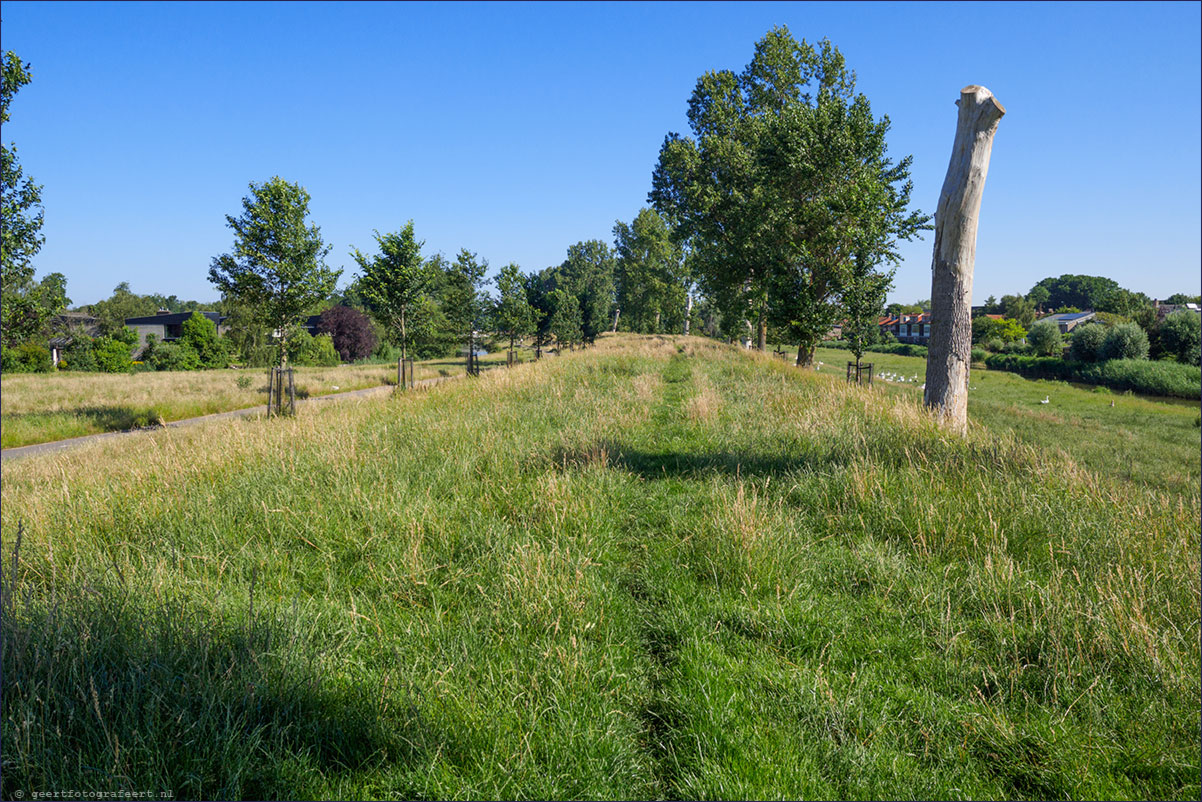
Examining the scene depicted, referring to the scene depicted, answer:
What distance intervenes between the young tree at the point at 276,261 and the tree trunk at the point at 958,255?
15386 mm

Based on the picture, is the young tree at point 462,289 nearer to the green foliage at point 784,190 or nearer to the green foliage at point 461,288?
the green foliage at point 461,288

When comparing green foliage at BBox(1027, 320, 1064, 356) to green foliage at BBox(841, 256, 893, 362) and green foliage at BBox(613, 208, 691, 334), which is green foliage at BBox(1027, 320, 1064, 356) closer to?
green foliage at BBox(613, 208, 691, 334)

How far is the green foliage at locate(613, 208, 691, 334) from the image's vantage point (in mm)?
52031

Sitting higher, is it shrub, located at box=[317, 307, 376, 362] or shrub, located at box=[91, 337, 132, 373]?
shrub, located at box=[317, 307, 376, 362]

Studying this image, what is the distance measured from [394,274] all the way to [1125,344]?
156ft

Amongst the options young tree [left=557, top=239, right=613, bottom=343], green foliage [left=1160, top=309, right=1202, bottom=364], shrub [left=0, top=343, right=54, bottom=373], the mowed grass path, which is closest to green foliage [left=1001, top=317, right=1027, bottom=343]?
green foliage [left=1160, top=309, right=1202, bottom=364]

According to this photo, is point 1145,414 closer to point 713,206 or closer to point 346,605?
point 713,206

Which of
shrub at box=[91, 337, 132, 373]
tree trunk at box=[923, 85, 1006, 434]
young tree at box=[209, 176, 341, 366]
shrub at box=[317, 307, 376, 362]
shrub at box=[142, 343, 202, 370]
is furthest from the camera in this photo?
shrub at box=[317, 307, 376, 362]

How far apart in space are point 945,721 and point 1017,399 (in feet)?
112

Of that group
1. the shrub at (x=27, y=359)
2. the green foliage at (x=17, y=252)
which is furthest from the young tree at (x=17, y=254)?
the shrub at (x=27, y=359)

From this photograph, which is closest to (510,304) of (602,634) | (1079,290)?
(602,634)

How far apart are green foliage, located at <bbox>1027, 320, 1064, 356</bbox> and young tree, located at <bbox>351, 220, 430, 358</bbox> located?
5378 cm

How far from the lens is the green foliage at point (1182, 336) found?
35.6 metres

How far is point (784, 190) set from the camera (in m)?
18.8
